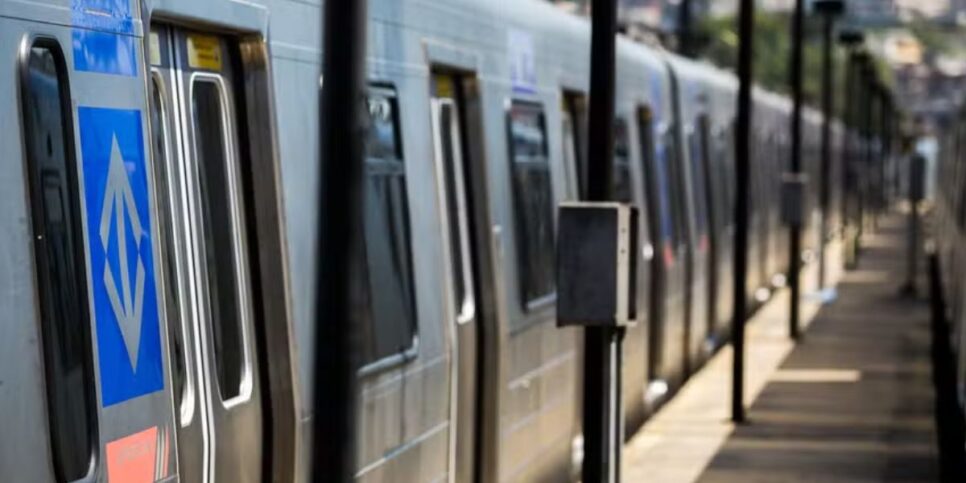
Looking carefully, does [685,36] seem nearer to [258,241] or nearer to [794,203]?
[794,203]

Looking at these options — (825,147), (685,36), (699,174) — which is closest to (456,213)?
(699,174)

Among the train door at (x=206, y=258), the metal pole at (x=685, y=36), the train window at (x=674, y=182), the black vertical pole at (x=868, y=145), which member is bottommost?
the black vertical pole at (x=868, y=145)

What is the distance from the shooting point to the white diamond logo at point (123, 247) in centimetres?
556

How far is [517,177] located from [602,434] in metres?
1.90

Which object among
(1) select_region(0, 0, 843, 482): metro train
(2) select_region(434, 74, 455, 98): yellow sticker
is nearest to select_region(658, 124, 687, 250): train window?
(1) select_region(0, 0, 843, 482): metro train

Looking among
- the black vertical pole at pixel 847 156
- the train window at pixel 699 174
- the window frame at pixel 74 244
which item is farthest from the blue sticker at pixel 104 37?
the black vertical pole at pixel 847 156

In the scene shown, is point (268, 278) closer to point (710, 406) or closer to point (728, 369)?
point (710, 406)

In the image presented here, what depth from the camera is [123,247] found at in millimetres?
5645

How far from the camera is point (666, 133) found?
1834cm

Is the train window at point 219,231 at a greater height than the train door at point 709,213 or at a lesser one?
greater

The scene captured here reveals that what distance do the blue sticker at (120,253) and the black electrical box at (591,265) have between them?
11.8ft

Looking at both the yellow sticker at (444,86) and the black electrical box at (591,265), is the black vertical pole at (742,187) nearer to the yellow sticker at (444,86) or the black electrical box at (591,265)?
the yellow sticker at (444,86)

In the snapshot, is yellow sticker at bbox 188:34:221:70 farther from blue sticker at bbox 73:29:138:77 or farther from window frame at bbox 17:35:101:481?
window frame at bbox 17:35:101:481

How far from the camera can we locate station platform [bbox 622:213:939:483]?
14898mm
